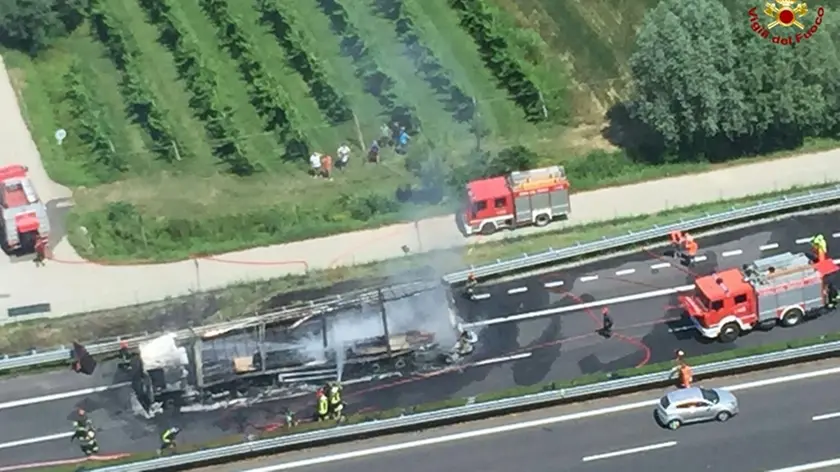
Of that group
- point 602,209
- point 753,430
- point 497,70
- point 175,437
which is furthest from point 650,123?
point 175,437

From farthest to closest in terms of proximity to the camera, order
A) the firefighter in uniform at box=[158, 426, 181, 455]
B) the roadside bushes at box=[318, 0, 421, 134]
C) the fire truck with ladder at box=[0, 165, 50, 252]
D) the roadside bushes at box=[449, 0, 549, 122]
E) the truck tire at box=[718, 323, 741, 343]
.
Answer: the roadside bushes at box=[449, 0, 549, 122] → the roadside bushes at box=[318, 0, 421, 134] → the fire truck with ladder at box=[0, 165, 50, 252] → the truck tire at box=[718, 323, 741, 343] → the firefighter in uniform at box=[158, 426, 181, 455]

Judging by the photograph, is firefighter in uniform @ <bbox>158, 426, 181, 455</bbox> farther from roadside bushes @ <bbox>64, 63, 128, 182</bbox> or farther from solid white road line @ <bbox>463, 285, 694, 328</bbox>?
roadside bushes @ <bbox>64, 63, 128, 182</bbox>

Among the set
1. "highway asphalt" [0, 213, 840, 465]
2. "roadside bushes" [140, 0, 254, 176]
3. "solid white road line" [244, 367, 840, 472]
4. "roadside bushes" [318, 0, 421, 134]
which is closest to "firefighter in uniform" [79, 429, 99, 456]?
"highway asphalt" [0, 213, 840, 465]

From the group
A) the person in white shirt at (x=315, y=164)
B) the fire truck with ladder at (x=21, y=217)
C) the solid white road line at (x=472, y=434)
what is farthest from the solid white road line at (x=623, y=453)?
the fire truck with ladder at (x=21, y=217)

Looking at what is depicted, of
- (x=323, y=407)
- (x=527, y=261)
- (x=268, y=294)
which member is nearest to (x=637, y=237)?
(x=527, y=261)

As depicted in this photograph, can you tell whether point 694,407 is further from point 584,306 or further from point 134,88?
point 134,88

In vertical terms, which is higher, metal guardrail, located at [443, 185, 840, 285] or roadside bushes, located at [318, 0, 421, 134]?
roadside bushes, located at [318, 0, 421, 134]

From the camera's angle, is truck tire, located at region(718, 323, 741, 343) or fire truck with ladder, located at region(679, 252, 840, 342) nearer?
fire truck with ladder, located at region(679, 252, 840, 342)
